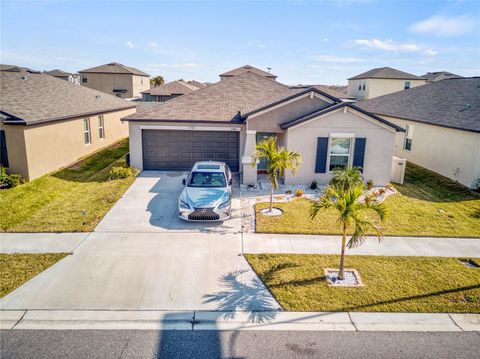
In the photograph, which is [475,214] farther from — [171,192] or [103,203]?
[103,203]

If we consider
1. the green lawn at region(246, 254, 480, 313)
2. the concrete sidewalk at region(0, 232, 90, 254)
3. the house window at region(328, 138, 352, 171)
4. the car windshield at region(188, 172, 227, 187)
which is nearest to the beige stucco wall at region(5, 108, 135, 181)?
the concrete sidewalk at region(0, 232, 90, 254)

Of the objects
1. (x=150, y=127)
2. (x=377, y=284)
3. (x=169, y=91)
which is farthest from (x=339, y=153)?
(x=169, y=91)

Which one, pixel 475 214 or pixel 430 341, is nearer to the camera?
pixel 430 341

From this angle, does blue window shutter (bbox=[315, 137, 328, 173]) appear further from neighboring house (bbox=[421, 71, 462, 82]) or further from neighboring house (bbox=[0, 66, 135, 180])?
neighboring house (bbox=[421, 71, 462, 82])

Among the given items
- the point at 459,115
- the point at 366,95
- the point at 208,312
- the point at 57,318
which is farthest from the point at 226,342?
the point at 366,95

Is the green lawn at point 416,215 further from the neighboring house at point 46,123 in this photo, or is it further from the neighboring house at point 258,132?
the neighboring house at point 46,123

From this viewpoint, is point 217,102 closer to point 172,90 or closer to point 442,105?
point 442,105

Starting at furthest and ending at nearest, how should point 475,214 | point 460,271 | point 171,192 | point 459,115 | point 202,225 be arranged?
point 459,115 → point 171,192 → point 475,214 → point 202,225 → point 460,271

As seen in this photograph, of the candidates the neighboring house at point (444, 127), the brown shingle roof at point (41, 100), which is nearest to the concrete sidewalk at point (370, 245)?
the neighboring house at point (444, 127)
